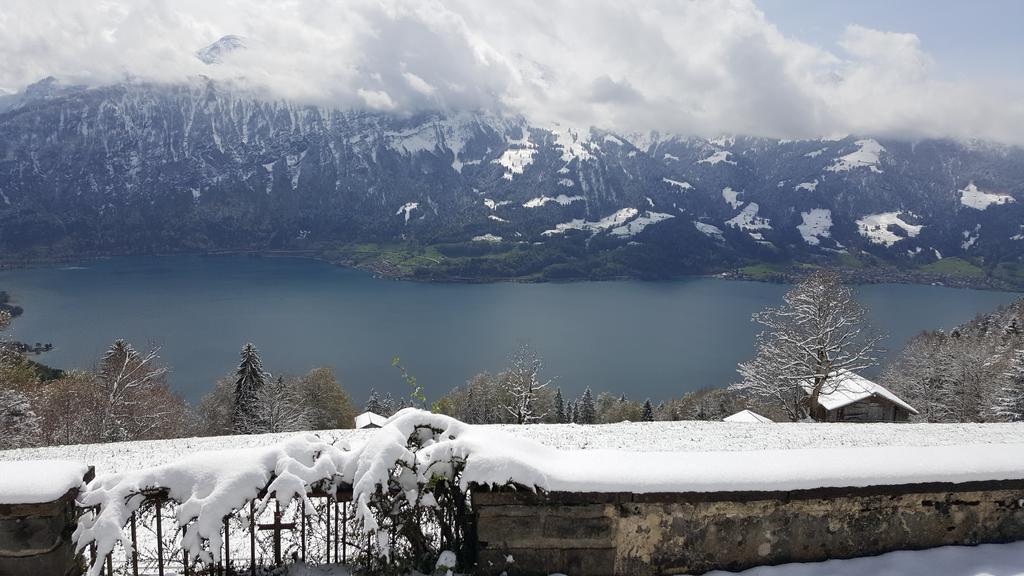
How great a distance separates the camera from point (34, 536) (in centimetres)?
466

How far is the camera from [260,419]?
38406 millimetres

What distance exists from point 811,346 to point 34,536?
89.6 feet

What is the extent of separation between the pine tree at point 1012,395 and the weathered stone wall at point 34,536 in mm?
36351

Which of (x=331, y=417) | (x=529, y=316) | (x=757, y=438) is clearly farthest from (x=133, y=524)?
(x=529, y=316)

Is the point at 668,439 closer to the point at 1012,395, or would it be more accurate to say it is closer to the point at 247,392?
the point at 1012,395

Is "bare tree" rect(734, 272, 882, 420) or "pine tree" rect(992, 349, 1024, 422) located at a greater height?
"bare tree" rect(734, 272, 882, 420)

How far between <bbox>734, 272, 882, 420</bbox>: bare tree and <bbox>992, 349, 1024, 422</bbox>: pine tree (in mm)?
8503

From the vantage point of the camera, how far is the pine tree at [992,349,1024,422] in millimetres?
29375

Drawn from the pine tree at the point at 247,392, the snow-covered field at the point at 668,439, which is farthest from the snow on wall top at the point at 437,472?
the pine tree at the point at 247,392

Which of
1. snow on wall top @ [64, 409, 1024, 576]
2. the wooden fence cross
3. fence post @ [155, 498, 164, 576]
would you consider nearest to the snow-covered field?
snow on wall top @ [64, 409, 1024, 576]

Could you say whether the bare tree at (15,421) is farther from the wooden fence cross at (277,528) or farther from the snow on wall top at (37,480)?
the wooden fence cross at (277,528)

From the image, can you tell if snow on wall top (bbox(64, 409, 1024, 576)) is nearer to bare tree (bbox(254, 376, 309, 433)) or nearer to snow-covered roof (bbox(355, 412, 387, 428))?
snow-covered roof (bbox(355, 412, 387, 428))

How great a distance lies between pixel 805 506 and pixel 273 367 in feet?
279

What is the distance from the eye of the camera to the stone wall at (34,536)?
4586 millimetres
